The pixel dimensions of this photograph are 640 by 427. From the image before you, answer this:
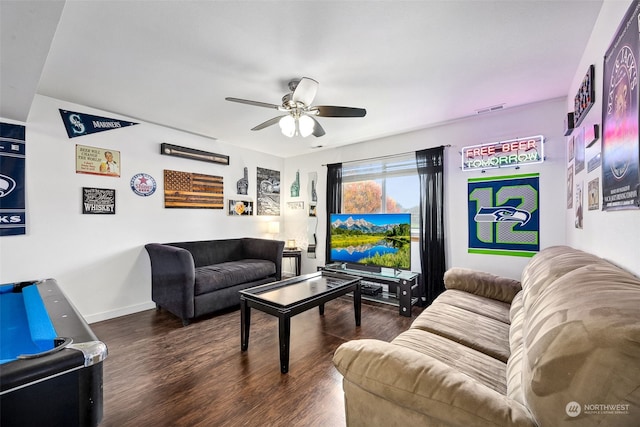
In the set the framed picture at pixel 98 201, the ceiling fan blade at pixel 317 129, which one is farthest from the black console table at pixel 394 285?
the framed picture at pixel 98 201

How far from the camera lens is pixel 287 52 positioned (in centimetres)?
203

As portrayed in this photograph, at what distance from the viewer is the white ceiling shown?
5.32ft

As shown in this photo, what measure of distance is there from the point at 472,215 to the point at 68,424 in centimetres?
385

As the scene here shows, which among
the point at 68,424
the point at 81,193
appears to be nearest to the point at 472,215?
the point at 68,424

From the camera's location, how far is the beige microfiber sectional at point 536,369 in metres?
0.67

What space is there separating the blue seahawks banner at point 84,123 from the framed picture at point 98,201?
0.64 metres

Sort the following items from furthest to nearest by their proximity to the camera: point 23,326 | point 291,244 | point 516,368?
point 291,244
point 23,326
point 516,368

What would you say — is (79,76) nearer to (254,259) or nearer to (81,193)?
(81,193)

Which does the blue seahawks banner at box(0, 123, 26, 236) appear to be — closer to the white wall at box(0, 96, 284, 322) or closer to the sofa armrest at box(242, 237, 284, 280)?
the white wall at box(0, 96, 284, 322)

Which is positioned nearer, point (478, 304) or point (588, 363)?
point (588, 363)

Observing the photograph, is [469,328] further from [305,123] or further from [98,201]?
[98,201]

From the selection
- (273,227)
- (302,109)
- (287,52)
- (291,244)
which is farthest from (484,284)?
(273,227)

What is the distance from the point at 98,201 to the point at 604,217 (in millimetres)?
4588

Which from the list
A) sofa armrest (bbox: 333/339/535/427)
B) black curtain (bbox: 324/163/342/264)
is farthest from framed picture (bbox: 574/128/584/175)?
black curtain (bbox: 324/163/342/264)
